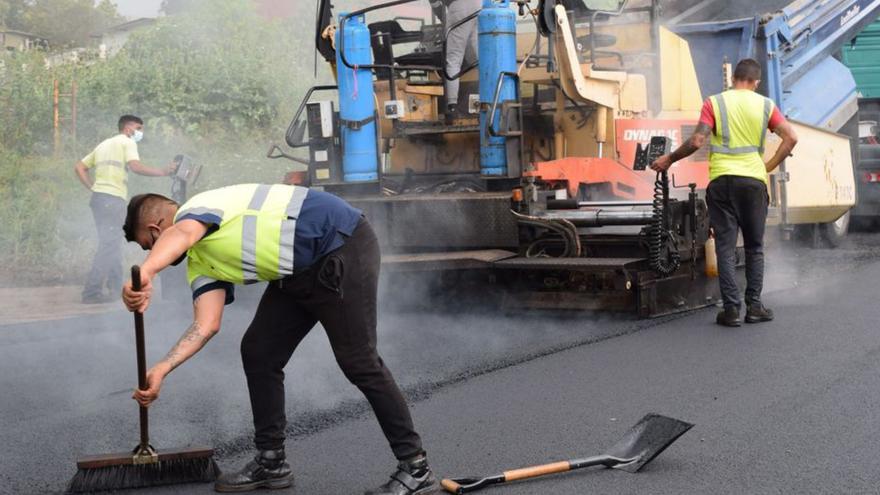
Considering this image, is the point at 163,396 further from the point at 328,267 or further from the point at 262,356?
Result: the point at 328,267

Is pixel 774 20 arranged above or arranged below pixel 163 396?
above

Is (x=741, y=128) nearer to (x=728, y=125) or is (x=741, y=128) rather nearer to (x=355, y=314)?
(x=728, y=125)

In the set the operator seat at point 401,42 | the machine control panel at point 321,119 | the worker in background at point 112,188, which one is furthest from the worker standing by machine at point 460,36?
the worker in background at point 112,188

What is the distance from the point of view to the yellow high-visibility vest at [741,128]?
7.31m

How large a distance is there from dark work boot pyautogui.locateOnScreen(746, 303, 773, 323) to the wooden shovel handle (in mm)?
3622

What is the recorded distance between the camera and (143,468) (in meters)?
4.03

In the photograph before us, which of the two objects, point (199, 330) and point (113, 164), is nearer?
point (199, 330)

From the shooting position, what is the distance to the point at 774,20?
10562 mm

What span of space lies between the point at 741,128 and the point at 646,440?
11.5 feet

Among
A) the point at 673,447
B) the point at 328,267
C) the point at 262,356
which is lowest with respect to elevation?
the point at 673,447

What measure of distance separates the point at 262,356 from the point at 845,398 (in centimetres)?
263

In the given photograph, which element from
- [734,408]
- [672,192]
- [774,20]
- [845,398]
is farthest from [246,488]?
[774,20]

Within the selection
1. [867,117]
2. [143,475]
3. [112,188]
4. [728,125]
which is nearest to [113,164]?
[112,188]

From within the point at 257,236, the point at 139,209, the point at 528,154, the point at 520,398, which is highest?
the point at 528,154
